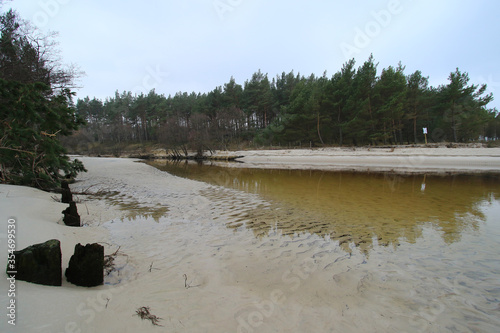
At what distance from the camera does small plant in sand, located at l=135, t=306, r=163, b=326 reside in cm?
Answer: 229

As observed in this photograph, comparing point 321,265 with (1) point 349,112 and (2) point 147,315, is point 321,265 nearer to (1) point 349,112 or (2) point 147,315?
(2) point 147,315

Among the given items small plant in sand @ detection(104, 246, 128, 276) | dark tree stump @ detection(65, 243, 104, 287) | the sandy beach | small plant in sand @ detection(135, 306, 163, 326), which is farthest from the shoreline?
dark tree stump @ detection(65, 243, 104, 287)

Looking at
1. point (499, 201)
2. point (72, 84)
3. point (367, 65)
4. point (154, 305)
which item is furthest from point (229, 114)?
point (154, 305)

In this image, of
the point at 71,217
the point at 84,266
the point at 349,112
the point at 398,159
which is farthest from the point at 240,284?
the point at 349,112

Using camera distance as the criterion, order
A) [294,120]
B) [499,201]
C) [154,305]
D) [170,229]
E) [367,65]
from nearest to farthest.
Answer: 1. [154,305]
2. [170,229]
3. [499,201]
4. [367,65]
5. [294,120]

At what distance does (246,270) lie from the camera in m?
3.83

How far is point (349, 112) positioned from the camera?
3831 cm

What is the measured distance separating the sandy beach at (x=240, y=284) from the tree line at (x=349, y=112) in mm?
33955

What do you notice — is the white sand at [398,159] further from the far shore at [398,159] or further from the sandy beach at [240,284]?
the sandy beach at [240,284]

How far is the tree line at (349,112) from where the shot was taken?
33094 mm

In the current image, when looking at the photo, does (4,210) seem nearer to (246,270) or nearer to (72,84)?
(246,270)

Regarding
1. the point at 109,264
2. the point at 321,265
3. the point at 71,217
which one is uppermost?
the point at 71,217

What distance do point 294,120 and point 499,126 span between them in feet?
202

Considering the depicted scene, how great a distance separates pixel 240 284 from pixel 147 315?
4.71ft
